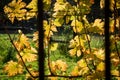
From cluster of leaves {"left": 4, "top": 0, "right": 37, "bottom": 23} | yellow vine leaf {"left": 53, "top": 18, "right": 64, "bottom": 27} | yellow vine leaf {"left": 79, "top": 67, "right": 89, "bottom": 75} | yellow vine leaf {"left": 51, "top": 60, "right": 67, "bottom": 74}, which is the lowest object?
yellow vine leaf {"left": 79, "top": 67, "right": 89, "bottom": 75}

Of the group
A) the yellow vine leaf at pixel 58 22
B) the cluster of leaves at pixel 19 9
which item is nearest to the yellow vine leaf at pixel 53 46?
the yellow vine leaf at pixel 58 22

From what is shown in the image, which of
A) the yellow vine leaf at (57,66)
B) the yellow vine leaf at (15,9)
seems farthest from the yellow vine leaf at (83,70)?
the yellow vine leaf at (15,9)

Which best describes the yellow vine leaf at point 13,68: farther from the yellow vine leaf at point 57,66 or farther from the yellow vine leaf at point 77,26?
the yellow vine leaf at point 77,26

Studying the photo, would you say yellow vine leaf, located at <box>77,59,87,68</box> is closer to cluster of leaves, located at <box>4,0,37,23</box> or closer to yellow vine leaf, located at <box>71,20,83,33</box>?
yellow vine leaf, located at <box>71,20,83,33</box>

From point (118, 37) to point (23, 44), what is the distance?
62 centimetres

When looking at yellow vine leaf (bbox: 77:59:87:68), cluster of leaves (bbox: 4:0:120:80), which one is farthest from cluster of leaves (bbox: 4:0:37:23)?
yellow vine leaf (bbox: 77:59:87:68)

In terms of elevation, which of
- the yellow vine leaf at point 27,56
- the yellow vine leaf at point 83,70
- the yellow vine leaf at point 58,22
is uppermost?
the yellow vine leaf at point 58,22

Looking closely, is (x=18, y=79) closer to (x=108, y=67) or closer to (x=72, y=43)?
(x=72, y=43)

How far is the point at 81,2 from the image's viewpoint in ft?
7.23

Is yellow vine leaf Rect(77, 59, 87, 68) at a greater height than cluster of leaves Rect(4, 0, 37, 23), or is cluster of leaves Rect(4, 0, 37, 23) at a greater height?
cluster of leaves Rect(4, 0, 37, 23)

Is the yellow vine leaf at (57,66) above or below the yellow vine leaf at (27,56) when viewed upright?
below

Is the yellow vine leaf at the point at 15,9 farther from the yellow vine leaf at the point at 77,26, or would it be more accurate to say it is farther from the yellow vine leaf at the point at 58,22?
the yellow vine leaf at the point at 77,26

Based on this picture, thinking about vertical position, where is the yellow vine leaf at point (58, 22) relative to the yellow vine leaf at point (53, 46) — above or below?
above

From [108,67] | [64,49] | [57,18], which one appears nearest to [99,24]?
[57,18]
